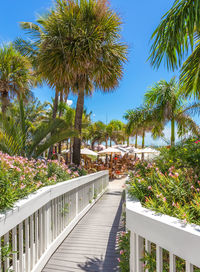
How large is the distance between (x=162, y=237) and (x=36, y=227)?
5.68 ft

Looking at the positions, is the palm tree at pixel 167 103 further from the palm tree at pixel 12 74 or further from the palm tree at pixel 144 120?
the palm tree at pixel 12 74

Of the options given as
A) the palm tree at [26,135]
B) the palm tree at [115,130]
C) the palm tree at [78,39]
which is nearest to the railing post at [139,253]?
the palm tree at [26,135]

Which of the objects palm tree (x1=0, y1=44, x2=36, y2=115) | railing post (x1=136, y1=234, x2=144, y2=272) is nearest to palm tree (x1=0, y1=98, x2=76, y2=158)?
palm tree (x1=0, y1=44, x2=36, y2=115)

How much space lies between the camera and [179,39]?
2.95 metres

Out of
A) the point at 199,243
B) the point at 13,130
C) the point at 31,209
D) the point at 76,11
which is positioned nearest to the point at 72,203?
the point at 31,209

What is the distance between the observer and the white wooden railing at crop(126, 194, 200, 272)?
1.11 metres

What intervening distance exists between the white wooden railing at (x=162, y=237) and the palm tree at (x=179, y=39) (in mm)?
2539

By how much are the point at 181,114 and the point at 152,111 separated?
95.3 inches

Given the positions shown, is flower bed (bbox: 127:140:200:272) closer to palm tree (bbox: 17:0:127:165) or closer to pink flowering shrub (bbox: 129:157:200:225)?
pink flowering shrub (bbox: 129:157:200:225)

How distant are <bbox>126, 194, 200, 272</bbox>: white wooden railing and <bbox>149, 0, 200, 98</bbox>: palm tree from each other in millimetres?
2539

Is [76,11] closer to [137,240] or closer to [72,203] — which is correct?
[72,203]

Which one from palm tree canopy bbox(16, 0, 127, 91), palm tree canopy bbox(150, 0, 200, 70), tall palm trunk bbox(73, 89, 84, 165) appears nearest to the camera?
palm tree canopy bbox(150, 0, 200, 70)

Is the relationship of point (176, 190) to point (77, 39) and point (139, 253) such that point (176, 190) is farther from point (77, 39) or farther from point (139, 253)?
point (77, 39)

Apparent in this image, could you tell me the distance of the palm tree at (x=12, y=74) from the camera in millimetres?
8617
